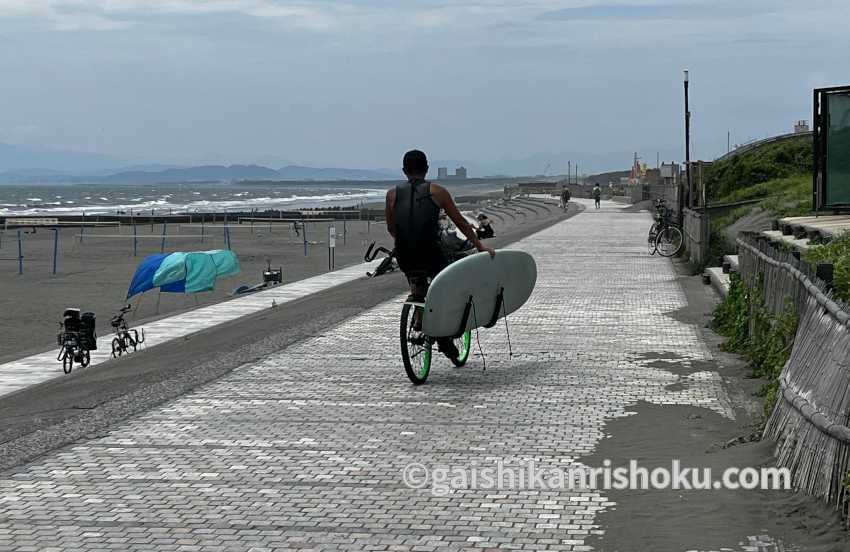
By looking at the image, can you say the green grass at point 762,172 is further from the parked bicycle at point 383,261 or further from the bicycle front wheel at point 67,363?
the parked bicycle at point 383,261

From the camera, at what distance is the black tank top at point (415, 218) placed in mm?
9773

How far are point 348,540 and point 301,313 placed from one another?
10.9 metres

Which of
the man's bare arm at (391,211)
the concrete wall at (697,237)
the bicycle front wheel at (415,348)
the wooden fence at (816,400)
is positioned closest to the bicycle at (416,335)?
the bicycle front wheel at (415,348)

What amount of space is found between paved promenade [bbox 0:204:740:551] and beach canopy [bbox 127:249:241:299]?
1062 centimetres

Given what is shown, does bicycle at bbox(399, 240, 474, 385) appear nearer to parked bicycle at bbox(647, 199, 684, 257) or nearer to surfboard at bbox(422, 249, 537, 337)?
surfboard at bbox(422, 249, 537, 337)

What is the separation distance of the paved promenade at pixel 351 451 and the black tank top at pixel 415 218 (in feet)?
3.71

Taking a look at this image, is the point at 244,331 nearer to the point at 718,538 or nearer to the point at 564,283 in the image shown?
the point at 564,283

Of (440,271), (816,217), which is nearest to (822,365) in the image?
(440,271)

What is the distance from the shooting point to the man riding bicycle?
977 cm

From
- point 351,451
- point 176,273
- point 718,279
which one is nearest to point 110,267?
point 176,273

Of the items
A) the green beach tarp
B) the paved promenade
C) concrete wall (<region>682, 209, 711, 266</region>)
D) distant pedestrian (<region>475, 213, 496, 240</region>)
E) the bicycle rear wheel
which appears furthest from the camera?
the green beach tarp

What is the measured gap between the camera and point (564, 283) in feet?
65.9

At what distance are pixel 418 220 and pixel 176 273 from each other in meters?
14.9

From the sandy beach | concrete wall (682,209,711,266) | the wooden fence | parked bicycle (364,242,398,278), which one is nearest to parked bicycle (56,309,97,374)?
the sandy beach
